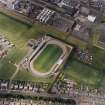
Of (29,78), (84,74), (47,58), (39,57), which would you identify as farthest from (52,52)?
(84,74)

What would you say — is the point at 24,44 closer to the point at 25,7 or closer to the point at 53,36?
the point at 53,36

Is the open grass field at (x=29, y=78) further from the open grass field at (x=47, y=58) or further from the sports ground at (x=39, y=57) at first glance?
the open grass field at (x=47, y=58)

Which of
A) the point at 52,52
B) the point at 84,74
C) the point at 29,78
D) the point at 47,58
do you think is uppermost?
the point at 52,52

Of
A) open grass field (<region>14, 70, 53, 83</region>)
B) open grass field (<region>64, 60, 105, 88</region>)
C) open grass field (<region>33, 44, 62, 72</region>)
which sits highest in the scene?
open grass field (<region>33, 44, 62, 72</region>)

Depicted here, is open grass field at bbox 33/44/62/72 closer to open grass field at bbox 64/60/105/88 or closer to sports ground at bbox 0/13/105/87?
sports ground at bbox 0/13/105/87

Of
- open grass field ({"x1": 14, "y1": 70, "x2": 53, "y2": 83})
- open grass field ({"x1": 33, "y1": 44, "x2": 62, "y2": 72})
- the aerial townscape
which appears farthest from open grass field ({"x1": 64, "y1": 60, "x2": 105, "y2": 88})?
open grass field ({"x1": 14, "y1": 70, "x2": 53, "y2": 83})

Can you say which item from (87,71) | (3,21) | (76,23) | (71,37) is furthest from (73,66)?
(3,21)

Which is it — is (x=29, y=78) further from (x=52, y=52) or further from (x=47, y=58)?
(x=52, y=52)

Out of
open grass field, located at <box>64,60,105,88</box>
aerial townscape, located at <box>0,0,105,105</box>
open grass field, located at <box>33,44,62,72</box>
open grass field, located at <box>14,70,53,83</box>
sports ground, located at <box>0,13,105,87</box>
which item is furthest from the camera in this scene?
open grass field, located at <box>33,44,62,72</box>
